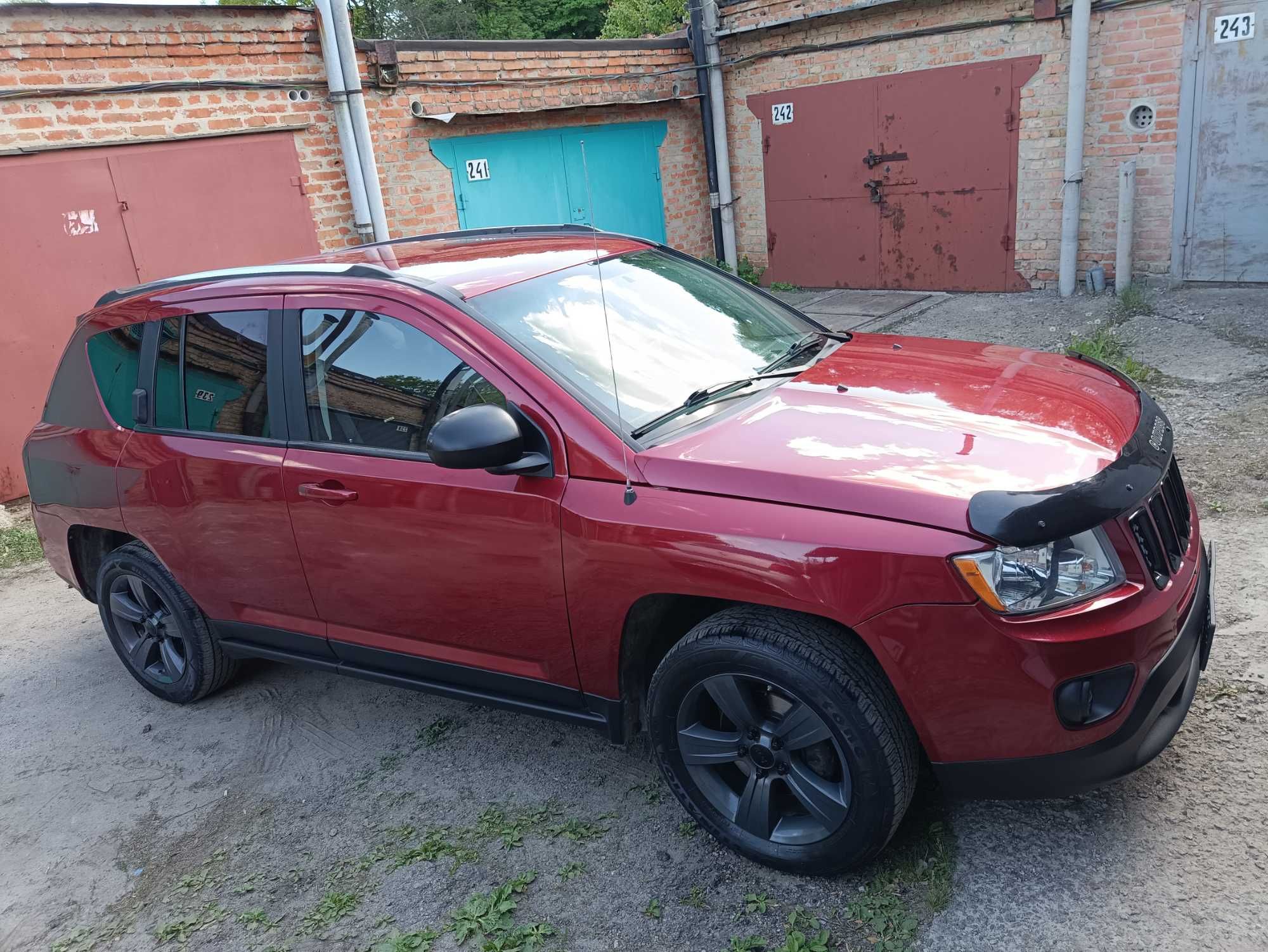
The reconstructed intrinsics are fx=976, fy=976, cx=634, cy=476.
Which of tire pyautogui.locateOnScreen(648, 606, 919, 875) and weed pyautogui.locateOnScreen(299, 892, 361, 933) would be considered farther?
weed pyautogui.locateOnScreen(299, 892, 361, 933)

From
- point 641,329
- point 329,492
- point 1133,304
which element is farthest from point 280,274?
point 1133,304

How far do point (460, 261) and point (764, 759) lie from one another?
2.15m

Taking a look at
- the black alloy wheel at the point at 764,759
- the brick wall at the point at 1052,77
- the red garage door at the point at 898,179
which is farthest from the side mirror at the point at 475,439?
the red garage door at the point at 898,179

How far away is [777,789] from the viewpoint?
113 inches

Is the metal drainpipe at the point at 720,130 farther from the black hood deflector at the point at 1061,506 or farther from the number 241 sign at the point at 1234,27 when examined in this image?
the black hood deflector at the point at 1061,506

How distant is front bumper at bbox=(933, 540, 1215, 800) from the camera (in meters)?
2.46

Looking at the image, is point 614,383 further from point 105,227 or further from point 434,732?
point 105,227

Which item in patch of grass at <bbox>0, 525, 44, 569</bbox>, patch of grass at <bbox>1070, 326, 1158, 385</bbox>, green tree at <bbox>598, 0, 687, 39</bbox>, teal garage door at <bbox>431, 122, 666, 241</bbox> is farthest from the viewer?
green tree at <bbox>598, 0, 687, 39</bbox>

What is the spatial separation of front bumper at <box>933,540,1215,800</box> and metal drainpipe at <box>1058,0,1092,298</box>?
8029 millimetres

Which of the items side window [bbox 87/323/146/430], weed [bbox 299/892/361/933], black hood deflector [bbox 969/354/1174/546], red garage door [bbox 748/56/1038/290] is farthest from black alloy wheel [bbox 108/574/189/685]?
red garage door [bbox 748/56/1038/290]

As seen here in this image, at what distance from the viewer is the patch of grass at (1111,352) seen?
270 inches

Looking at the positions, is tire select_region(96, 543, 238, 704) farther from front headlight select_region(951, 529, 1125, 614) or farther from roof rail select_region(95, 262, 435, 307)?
front headlight select_region(951, 529, 1125, 614)

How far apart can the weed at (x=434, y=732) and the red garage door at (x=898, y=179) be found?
28.2 ft

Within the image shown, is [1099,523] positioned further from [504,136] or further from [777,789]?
[504,136]
